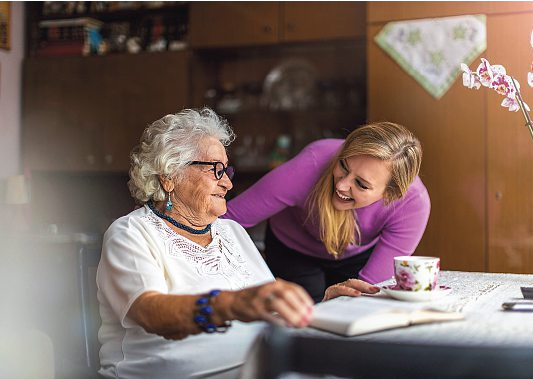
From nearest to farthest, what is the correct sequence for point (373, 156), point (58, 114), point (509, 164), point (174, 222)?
point (174, 222), point (373, 156), point (509, 164), point (58, 114)

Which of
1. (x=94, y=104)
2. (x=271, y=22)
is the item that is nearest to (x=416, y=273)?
(x=271, y=22)

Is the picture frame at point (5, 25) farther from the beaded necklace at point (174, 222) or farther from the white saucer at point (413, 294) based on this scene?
the white saucer at point (413, 294)

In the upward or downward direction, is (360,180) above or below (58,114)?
below

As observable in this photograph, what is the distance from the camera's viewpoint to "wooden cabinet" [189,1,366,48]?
4003 mm

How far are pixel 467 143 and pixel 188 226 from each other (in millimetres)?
2271

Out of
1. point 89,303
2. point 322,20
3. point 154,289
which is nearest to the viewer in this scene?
point 154,289

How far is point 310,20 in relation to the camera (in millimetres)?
4078

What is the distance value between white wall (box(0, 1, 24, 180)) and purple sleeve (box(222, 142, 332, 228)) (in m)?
3.02

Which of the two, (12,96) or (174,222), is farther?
(12,96)

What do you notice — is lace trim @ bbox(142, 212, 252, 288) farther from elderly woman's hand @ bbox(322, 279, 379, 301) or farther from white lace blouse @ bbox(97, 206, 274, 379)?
elderly woman's hand @ bbox(322, 279, 379, 301)

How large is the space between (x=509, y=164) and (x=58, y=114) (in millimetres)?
3051

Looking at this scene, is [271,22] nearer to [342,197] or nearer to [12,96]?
[12,96]

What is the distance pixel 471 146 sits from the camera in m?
3.48

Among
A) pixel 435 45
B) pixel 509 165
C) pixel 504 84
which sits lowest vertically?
pixel 509 165
